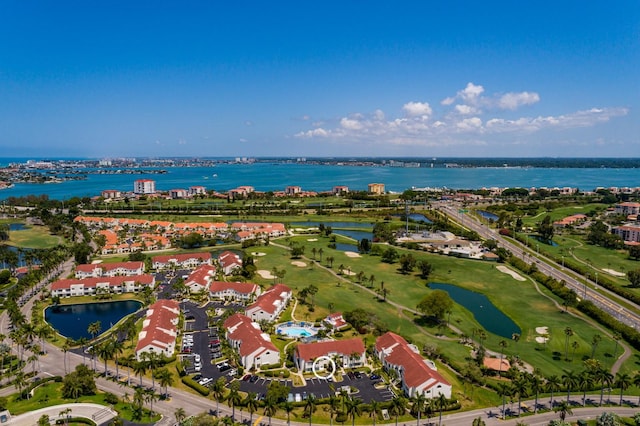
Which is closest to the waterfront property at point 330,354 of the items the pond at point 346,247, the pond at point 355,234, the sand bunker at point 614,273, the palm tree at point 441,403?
the palm tree at point 441,403

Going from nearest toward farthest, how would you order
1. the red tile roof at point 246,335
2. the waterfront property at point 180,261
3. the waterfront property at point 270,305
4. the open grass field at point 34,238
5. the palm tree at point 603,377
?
1. the palm tree at point 603,377
2. the red tile roof at point 246,335
3. the waterfront property at point 270,305
4. the waterfront property at point 180,261
5. the open grass field at point 34,238

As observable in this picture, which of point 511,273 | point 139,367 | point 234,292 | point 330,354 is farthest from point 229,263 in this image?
point 511,273

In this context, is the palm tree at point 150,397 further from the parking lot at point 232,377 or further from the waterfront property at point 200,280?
the waterfront property at point 200,280

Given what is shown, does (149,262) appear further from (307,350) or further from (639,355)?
(639,355)

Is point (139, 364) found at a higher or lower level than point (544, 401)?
higher

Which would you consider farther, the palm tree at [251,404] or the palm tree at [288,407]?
the palm tree at [251,404]

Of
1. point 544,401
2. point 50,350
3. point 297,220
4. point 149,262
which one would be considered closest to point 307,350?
point 544,401

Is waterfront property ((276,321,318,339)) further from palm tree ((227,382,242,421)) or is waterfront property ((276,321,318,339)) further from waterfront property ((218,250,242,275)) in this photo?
waterfront property ((218,250,242,275))
